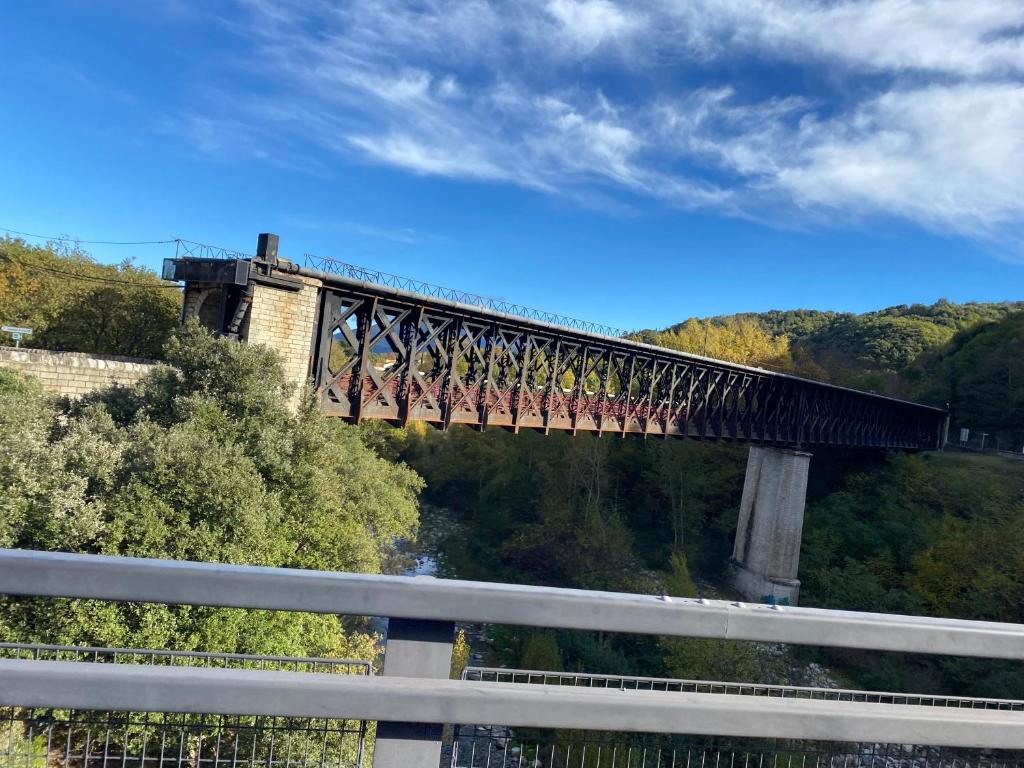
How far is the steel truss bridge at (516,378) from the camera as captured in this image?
1508cm

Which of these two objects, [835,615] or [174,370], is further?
[174,370]

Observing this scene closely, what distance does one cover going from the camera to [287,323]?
13.6 meters

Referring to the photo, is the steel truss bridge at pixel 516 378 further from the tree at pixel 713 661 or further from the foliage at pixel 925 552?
the tree at pixel 713 661

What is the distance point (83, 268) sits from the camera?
2498 cm

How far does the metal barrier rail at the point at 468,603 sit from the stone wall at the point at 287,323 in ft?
39.4

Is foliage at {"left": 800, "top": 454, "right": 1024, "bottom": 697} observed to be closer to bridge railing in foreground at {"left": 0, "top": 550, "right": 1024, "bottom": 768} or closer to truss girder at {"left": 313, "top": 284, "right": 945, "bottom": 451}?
truss girder at {"left": 313, "top": 284, "right": 945, "bottom": 451}

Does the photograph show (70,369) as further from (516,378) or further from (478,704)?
(478,704)

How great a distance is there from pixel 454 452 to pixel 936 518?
28.3 meters

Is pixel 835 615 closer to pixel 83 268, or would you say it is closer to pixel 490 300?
pixel 490 300

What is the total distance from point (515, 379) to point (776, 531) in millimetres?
16471

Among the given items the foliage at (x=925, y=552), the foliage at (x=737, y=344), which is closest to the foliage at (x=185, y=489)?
the foliage at (x=925, y=552)

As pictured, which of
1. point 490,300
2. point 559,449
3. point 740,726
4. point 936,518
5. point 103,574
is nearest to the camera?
point 103,574

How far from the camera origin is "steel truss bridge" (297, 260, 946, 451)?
15078 mm

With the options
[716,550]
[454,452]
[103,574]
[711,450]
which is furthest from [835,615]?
[454,452]
